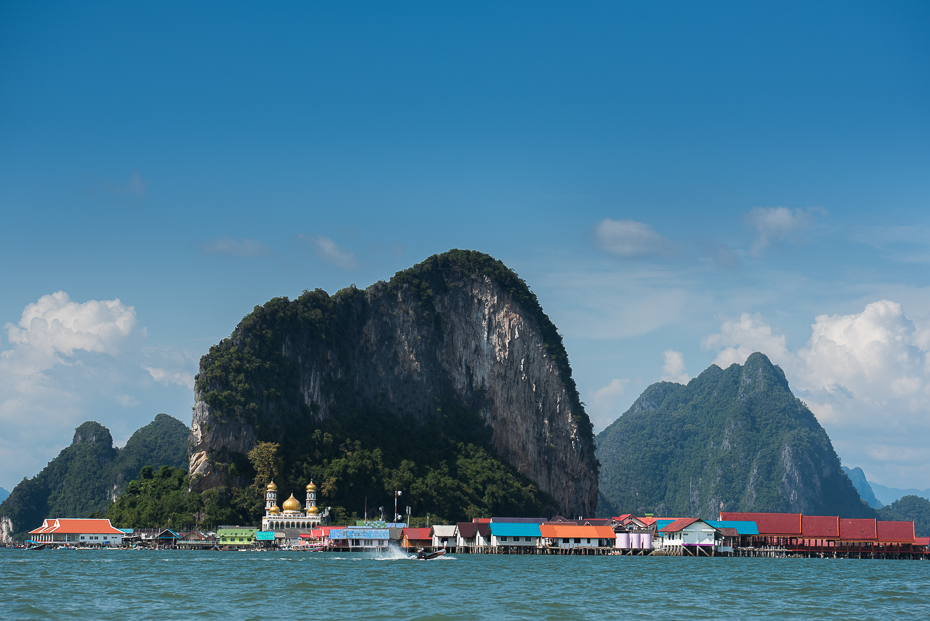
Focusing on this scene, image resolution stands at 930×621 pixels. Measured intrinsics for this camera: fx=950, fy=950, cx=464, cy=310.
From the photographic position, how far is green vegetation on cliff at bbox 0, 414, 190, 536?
16175cm

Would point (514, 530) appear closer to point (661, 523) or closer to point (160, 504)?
point (661, 523)

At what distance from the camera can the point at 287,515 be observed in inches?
4109

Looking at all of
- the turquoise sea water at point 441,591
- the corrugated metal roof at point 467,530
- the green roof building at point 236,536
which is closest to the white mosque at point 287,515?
the green roof building at point 236,536

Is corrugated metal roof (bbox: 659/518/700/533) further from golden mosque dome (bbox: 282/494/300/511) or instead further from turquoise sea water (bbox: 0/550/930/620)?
golden mosque dome (bbox: 282/494/300/511)

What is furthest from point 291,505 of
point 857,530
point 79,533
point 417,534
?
point 857,530

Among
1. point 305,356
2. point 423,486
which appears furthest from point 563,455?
point 305,356

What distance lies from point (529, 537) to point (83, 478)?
103190 mm

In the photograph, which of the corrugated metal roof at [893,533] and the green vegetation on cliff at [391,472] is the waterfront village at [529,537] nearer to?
the corrugated metal roof at [893,533]

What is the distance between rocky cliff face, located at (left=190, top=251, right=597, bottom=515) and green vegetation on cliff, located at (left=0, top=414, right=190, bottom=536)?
186 ft

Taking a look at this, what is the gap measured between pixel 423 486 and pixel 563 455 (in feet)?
103

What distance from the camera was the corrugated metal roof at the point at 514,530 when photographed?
93812 millimetres

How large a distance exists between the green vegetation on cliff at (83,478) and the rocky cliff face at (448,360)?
56613 mm

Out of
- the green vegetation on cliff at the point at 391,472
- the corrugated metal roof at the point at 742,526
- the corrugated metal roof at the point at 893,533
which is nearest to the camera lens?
the corrugated metal roof at the point at 893,533

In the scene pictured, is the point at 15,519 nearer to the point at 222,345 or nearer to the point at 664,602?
the point at 222,345
